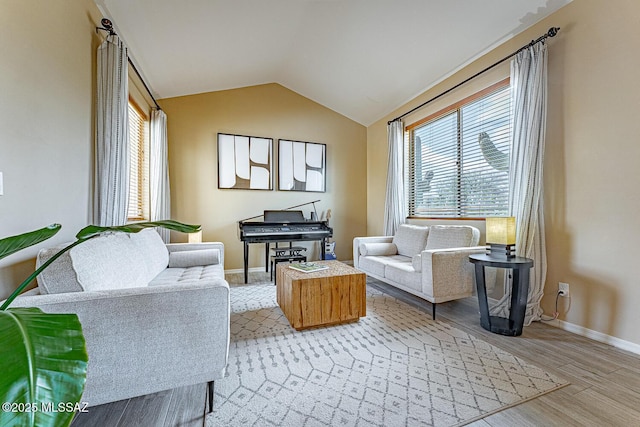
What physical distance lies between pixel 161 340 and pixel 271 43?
355cm

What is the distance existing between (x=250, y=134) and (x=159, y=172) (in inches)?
60.0

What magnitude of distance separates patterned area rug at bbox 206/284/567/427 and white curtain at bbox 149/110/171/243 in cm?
207

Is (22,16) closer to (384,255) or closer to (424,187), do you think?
(384,255)

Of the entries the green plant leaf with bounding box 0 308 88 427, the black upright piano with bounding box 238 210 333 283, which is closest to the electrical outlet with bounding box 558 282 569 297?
the black upright piano with bounding box 238 210 333 283

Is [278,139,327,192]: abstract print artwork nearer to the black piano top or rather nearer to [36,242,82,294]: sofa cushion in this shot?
the black piano top

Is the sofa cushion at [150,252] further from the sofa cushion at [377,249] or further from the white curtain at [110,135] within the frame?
the sofa cushion at [377,249]

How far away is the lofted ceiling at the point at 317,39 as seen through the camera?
2488 mm

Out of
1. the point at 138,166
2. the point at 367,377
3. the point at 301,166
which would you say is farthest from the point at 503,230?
the point at 138,166

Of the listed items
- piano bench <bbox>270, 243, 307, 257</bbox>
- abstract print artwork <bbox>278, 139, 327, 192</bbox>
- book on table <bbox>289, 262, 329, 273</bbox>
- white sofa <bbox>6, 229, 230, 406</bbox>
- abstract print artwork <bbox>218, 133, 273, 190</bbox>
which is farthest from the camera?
abstract print artwork <bbox>278, 139, 327, 192</bbox>

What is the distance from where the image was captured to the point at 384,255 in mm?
3654

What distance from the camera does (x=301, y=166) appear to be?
4707mm

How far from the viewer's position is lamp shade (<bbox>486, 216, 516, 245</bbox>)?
2.28m

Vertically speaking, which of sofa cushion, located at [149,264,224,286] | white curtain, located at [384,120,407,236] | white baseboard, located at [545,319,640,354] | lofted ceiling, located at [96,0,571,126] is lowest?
white baseboard, located at [545,319,640,354]

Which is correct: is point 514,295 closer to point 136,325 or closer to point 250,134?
point 136,325
